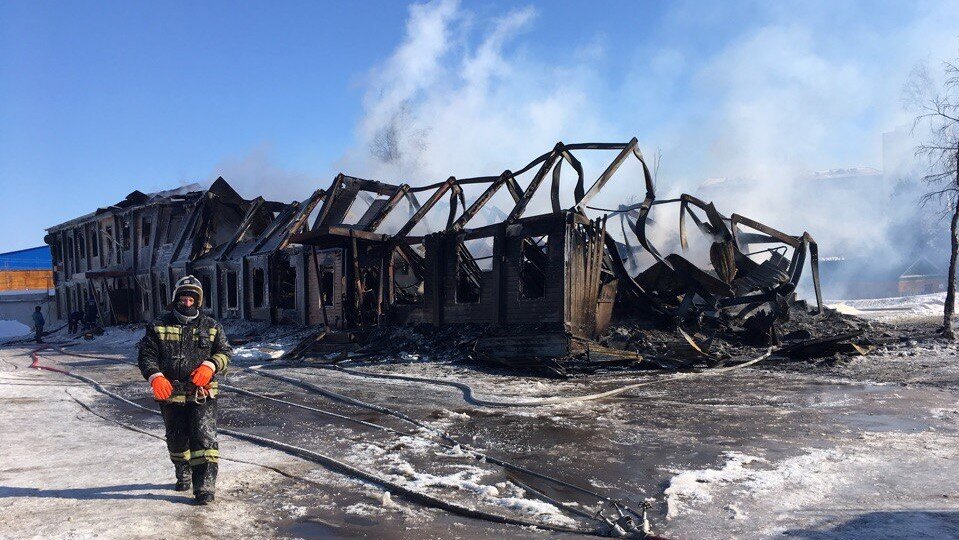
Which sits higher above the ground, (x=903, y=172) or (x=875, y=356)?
(x=903, y=172)

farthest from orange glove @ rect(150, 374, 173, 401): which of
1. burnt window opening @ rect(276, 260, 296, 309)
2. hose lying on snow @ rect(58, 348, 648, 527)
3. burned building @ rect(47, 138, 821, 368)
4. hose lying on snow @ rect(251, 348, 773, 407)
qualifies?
burnt window opening @ rect(276, 260, 296, 309)

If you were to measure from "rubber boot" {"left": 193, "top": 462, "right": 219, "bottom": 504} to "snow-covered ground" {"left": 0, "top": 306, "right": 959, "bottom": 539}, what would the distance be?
0.09 metres

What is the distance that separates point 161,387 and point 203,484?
68 centimetres

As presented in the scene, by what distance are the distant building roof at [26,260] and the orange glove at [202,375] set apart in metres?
56.5

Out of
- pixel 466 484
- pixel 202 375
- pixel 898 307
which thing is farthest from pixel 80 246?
pixel 898 307

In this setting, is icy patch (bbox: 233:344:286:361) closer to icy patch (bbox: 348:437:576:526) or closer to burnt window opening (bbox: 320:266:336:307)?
burnt window opening (bbox: 320:266:336:307)

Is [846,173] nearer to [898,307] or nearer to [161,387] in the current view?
[898,307]

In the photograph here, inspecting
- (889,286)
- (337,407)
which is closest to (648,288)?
(337,407)

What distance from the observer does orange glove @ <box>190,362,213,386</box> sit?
3906 millimetres

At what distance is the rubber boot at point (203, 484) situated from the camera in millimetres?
3928

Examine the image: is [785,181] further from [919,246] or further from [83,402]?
[83,402]

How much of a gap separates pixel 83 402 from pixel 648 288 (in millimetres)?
11490

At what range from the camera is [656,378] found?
10.3 meters

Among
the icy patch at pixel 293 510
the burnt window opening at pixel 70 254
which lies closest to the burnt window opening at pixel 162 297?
the burnt window opening at pixel 70 254
